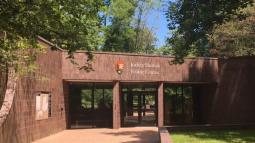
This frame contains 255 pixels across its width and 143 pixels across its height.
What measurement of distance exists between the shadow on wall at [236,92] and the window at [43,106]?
12052mm

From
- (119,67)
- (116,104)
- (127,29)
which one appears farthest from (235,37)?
(127,29)

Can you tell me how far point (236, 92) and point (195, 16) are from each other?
9.02 m

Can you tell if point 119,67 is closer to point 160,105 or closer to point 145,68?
point 145,68

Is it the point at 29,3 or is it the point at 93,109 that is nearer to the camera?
the point at 29,3

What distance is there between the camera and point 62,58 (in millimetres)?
28922

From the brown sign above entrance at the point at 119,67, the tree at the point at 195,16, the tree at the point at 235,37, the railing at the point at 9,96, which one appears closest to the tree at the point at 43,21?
the railing at the point at 9,96

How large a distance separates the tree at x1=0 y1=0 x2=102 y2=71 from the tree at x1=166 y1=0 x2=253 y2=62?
1323 cm

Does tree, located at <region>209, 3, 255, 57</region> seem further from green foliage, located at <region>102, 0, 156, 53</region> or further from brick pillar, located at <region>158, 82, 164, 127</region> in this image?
green foliage, located at <region>102, 0, 156, 53</region>

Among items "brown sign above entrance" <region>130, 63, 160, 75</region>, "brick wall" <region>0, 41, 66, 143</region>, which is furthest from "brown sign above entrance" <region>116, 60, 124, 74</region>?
"brick wall" <region>0, 41, 66, 143</region>

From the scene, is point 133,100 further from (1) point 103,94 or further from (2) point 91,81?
(2) point 91,81

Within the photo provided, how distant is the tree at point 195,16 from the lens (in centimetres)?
2433

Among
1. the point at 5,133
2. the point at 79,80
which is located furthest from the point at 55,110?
the point at 5,133

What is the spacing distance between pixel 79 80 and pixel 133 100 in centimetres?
741

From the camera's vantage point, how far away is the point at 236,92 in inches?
1267
